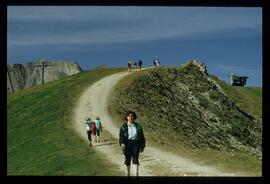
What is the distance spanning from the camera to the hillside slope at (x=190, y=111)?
5416cm

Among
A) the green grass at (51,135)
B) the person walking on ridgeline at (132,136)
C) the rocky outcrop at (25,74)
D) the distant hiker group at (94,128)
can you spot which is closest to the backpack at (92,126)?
the distant hiker group at (94,128)

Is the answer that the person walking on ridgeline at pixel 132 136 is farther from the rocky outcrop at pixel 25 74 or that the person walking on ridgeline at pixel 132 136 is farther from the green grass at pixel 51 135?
the rocky outcrop at pixel 25 74

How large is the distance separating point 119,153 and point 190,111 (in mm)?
30225

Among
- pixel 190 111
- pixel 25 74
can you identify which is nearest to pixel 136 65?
pixel 190 111

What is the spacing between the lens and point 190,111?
65125 mm

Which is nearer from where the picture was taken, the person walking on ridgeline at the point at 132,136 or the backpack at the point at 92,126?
the person walking on ridgeline at the point at 132,136

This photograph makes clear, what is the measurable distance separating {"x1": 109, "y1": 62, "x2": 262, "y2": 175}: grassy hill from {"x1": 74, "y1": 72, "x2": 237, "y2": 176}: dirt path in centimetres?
126

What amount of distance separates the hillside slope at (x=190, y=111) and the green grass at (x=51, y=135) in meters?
6.09

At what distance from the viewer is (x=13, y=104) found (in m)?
67.5

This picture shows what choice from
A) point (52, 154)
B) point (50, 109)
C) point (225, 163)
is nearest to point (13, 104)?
point (50, 109)

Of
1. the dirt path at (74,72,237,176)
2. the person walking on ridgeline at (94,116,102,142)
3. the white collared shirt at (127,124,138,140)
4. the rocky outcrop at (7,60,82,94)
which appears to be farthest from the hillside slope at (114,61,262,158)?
the rocky outcrop at (7,60,82,94)
